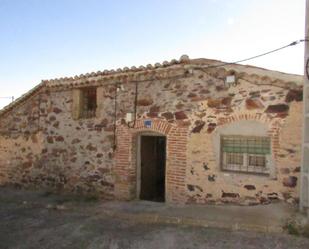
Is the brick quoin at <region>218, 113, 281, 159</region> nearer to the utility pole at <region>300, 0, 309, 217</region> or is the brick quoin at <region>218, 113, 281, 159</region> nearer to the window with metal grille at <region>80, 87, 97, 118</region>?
the utility pole at <region>300, 0, 309, 217</region>

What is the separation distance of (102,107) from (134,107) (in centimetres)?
121

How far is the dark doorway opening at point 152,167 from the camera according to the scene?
34.2ft

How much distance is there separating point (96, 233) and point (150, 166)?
12.1ft

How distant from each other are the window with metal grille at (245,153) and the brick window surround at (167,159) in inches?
40.8

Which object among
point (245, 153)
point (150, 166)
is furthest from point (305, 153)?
point (150, 166)

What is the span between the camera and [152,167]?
35.7ft

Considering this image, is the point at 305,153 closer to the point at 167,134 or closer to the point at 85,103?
the point at 167,134

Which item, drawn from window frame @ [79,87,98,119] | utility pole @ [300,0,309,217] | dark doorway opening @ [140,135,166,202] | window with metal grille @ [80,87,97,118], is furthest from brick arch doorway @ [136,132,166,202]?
utility pole @ [300,0,309,217]

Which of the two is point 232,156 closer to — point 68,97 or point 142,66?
point 142,66

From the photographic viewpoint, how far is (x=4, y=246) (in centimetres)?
705

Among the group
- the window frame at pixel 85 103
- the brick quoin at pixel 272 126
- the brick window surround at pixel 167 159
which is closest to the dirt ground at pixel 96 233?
the brick window surround at pixel 167 159

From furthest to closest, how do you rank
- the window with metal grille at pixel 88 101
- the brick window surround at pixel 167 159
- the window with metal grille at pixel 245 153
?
the window with metal grille at pixel 88 101 < the brick window surround at pixel 167 159 < the window with metal grille at pixel 245 153

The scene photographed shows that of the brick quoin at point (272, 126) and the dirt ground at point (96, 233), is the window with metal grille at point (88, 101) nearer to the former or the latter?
the dirt ground at point (96, 233)

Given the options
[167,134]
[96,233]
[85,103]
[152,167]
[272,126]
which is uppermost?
[85,103]
